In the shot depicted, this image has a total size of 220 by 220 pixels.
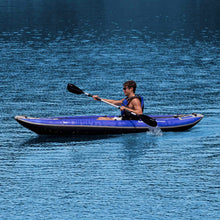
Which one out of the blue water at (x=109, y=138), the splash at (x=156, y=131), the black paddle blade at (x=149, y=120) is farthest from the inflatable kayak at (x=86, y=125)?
the black paddle blade at (x=149, y=120)

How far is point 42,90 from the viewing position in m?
27.0

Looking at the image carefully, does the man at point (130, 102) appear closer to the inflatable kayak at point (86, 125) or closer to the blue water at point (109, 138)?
the inflatable kayak at point (86, 125)

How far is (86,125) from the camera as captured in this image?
18.6 m

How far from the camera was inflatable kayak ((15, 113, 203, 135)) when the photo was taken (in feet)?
60.3

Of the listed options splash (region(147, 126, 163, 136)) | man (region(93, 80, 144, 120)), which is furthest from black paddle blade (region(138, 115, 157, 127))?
splash (region(147, 126, 163, 136))

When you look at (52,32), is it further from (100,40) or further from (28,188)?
(28,188)

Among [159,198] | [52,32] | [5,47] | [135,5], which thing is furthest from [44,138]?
[135,5]

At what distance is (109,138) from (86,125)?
2.69ft

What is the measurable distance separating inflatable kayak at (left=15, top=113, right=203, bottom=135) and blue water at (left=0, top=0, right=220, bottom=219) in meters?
0.25

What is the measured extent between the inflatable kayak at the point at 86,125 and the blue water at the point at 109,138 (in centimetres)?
25

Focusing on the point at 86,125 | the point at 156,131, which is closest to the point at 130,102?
the point at 156,131

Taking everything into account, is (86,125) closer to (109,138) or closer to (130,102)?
(109,138)

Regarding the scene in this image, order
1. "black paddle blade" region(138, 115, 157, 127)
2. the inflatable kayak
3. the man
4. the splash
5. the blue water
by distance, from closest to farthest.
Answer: the blue water → "black paddle blade" region(138, 115, 157, 127) → the inflatable kayak → the man → the splash

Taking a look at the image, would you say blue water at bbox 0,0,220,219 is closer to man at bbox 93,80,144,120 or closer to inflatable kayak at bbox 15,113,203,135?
inflatable kayak at bbox 15,113,203,135
